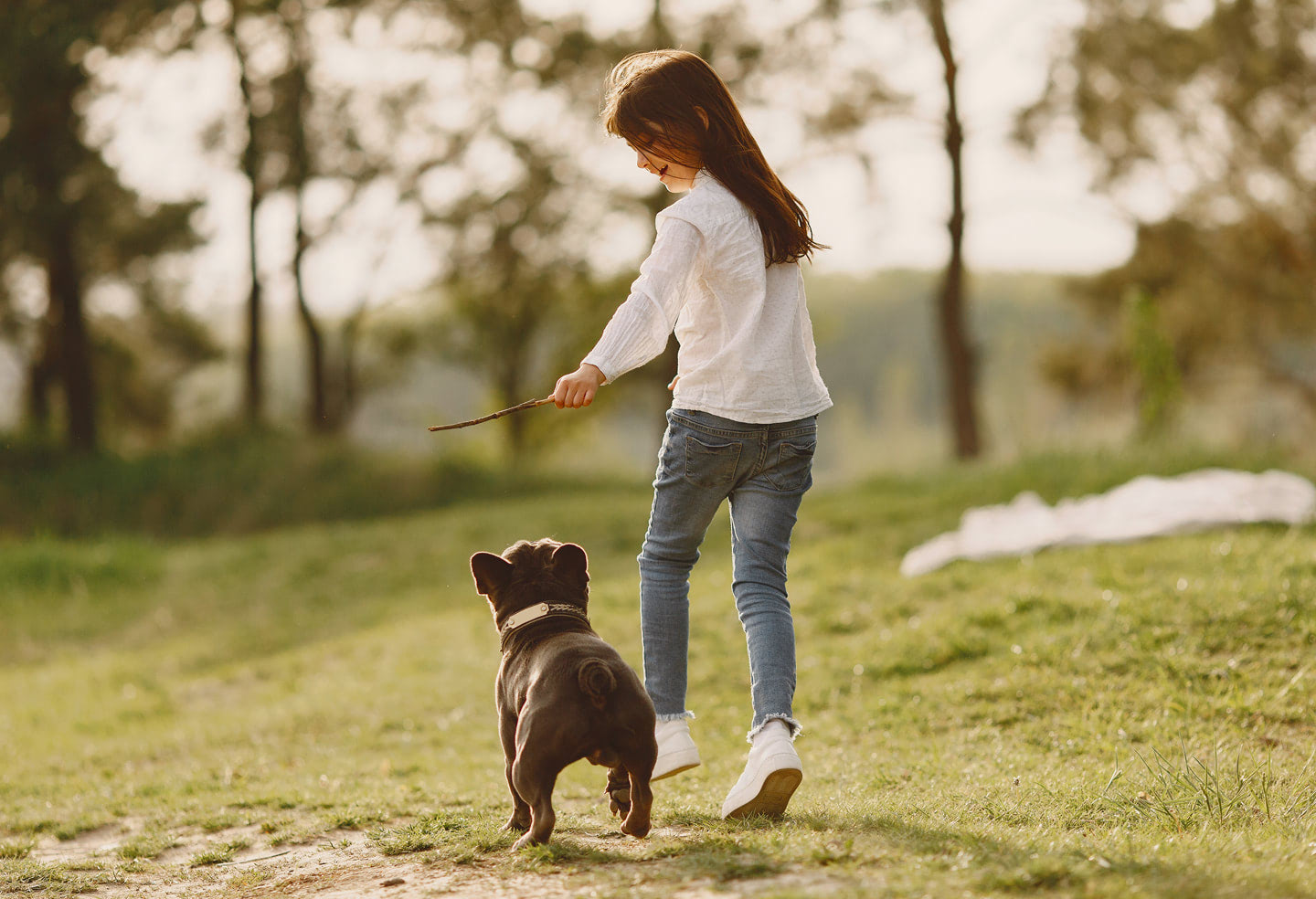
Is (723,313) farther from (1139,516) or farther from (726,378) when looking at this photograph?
(1139,516)

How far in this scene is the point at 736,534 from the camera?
3275 mm

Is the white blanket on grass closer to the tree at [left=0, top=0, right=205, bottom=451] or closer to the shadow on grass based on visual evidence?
the shadow on grass

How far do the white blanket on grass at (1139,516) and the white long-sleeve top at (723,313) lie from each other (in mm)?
4679

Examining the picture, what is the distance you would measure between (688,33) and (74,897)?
1652 cm

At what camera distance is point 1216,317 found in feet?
80.8

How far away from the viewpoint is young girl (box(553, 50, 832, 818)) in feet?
10.1

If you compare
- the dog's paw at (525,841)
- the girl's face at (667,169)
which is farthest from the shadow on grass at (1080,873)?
the girl's face at (667,169)

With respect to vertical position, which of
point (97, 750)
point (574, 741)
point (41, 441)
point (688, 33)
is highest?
point (688, 33)

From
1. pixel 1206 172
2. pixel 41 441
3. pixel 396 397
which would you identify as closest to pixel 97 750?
pixel 41 441

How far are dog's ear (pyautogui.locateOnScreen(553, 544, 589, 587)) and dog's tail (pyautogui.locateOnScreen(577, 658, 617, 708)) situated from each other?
498 millimetres

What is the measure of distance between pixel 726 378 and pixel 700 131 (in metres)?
0.67

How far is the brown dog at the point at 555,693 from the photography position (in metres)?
2.76

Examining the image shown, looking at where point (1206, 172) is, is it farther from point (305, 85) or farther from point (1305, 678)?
point (1305, 678)

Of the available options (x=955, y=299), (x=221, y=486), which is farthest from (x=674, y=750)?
(x=221, y=486)
